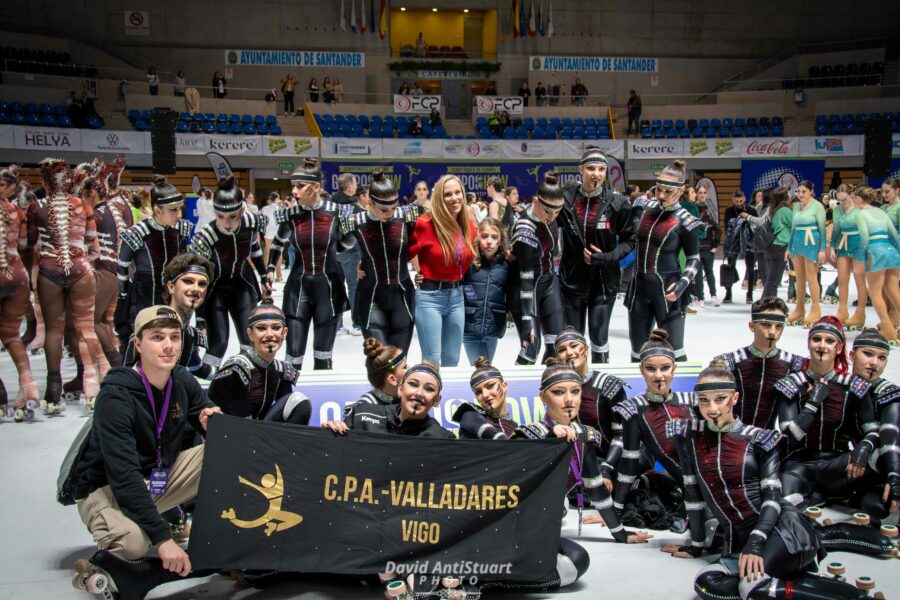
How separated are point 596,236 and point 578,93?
2576 cm

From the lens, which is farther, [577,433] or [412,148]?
[412,148]

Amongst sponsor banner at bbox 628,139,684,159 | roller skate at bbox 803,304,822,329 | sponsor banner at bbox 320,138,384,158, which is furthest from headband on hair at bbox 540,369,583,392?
sponsor banner at bbox 628,139,684,159

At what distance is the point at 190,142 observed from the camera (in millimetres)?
24984

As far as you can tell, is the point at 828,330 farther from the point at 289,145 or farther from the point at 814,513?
the point at 289,145

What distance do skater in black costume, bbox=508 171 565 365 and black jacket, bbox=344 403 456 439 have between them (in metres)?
A: 2.30

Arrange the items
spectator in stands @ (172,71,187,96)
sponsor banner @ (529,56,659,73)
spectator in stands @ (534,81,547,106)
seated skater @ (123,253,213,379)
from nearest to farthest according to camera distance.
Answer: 1. seated skater @ (123,253,213,379)
2. spectator in stands @ (172,71,187,96)
3. spectator in stands @ (534,81,547,106)
4. sponsor banner @ (529,56,659,73)

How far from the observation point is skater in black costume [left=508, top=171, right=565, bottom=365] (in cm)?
659

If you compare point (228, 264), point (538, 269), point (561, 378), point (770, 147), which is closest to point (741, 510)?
point (561, 378)

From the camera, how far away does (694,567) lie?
4160 millimetres

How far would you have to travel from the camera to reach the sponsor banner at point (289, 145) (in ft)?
84.5

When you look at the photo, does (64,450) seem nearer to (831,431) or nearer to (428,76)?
(831,431)

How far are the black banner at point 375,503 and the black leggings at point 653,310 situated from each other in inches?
121

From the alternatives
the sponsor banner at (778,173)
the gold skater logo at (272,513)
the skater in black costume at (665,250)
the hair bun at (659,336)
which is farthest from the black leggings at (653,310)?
the sponsor banner at (778,173)

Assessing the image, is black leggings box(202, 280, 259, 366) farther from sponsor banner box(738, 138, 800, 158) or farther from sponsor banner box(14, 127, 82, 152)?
sponsor banner box(738, 138, 800, 158)
